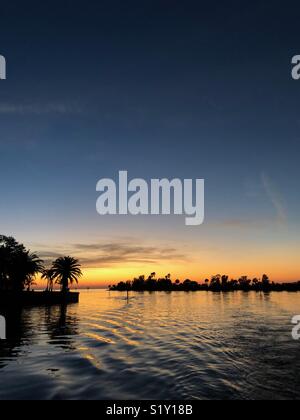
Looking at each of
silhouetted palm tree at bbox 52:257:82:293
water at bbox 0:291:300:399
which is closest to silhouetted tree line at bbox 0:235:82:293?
silhouetted palm tree at bbox 52:257:82:293

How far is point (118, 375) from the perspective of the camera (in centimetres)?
1462

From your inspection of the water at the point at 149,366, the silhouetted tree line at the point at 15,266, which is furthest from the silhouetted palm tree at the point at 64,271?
the water at the point at 149,366

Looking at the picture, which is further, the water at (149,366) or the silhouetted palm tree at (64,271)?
the silhouetted palm tree at (64,271)

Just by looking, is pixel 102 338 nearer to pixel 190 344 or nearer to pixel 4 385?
pixel 190 344

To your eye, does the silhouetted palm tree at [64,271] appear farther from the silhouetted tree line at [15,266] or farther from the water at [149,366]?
the water at [149,366]

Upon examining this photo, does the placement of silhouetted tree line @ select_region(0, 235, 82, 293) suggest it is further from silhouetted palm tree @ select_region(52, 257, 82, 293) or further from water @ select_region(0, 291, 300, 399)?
water @ select_region(0, 291, 300, 399)

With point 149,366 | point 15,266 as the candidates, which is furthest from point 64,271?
point 149,366

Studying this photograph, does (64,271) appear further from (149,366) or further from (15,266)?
(149,366)

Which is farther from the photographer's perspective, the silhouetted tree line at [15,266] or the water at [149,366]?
the silhouetted tree line at [15,266]

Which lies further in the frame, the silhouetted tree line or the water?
the silhouetted tree line
